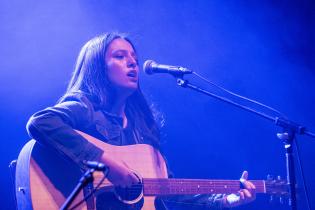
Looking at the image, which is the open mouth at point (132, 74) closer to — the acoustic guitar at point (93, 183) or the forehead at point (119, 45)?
the forehead at point (119, 45)

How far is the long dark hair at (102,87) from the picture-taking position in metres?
3.54

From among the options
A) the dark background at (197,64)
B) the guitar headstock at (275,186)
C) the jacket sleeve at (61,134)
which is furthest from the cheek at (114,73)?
the guitar headstock at (275,186)

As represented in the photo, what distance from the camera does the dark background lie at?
4.07 metres

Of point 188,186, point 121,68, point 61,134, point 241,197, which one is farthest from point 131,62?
point 241,197

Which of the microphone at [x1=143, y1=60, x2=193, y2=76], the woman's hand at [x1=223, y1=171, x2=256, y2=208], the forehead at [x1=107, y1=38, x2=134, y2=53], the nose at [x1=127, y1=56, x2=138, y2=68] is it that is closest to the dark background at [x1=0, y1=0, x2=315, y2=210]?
the forehead at [x1=107, y1=38, x2=134, y2=53]

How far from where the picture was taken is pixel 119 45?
12.2ft

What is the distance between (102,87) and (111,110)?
0.23 meters

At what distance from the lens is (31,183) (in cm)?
272

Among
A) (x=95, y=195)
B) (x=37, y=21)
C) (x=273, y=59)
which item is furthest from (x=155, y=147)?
(x=273, y=59)

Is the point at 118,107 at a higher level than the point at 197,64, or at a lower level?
lower

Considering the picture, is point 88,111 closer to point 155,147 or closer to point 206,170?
point 155,147

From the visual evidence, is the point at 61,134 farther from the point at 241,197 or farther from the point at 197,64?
the point at 197,64

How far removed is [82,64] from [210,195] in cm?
159

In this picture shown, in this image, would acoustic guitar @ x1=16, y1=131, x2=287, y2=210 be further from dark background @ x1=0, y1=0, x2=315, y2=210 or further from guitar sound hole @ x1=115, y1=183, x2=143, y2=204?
dark background @ x1=0, y1=0, x2=315, y2=210
